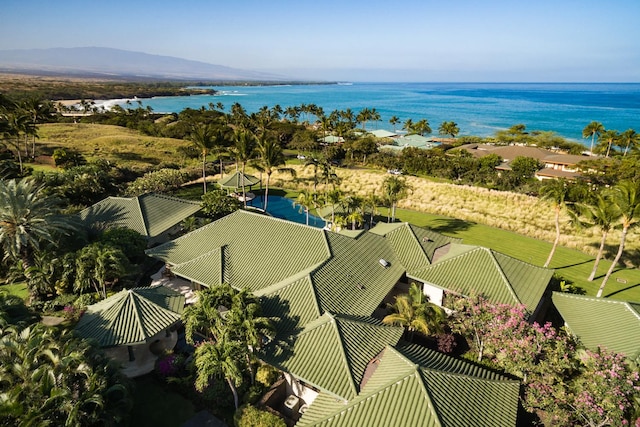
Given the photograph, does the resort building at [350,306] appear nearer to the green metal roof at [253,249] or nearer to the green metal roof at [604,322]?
the green metal roof at [253,249]

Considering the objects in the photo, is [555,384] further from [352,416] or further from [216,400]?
[216,400]

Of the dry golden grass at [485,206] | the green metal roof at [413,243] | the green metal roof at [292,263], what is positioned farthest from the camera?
the dry golden grass at [485,206]

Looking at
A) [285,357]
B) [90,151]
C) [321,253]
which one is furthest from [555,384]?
[90,151]

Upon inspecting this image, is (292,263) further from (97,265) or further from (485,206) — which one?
(485,206)

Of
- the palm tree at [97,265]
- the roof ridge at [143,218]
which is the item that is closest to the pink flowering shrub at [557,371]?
the palm tree at [97,265]

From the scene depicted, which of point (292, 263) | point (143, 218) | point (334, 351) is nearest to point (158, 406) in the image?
point (334, 351)

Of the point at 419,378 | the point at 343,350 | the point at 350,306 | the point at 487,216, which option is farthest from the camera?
the point at 487,216

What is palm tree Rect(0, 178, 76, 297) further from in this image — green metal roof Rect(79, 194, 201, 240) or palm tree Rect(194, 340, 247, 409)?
palm tree Rect(194, 340, 247, 409)

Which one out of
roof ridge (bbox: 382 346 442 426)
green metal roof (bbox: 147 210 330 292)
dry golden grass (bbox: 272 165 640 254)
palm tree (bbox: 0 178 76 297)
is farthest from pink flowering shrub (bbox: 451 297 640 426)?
palm tree (bbox: 0 178 76 297)
